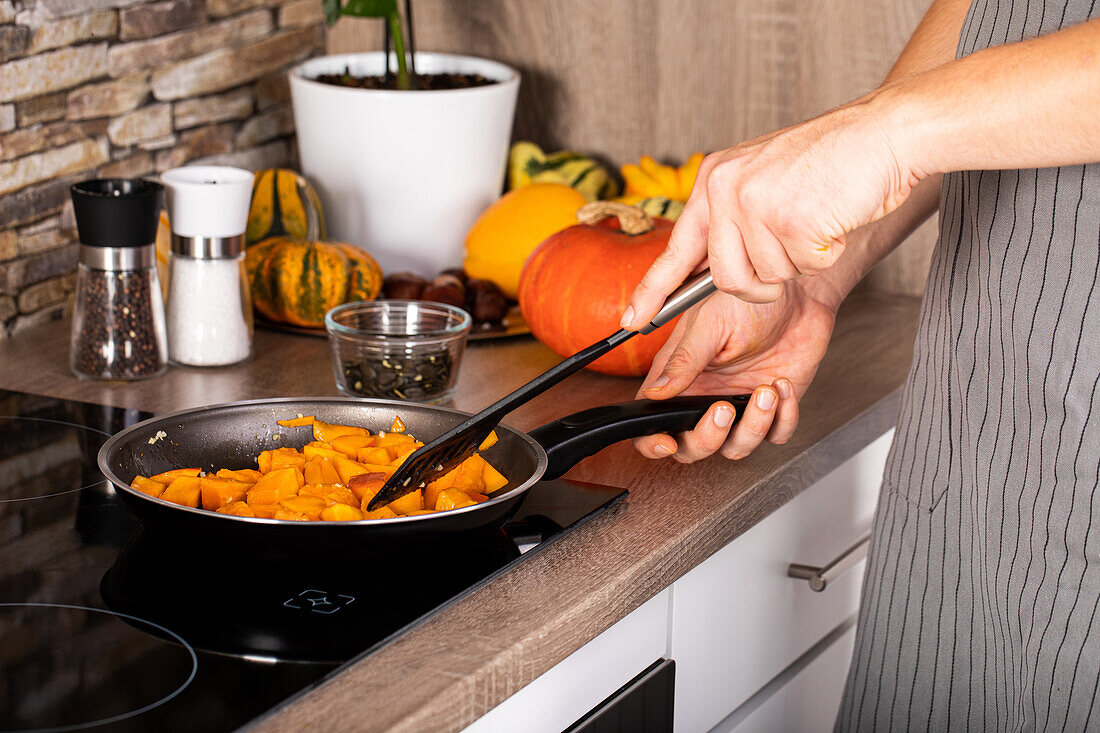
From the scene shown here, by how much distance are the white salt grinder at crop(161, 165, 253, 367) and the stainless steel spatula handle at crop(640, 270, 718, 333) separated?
47 centimetres

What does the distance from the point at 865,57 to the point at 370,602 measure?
38.8 inches

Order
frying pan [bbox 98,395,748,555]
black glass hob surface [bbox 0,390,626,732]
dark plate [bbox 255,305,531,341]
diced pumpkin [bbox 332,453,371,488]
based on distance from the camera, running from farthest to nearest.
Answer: dark plate [bbox 255,305,531,341]
diced pumpkin [bbox 332,453,371,488]
frying pan [bbox 98,395,748,555]
black glass hob surface [bbox 0,390,626,732]

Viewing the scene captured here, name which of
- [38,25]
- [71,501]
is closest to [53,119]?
[38,25]

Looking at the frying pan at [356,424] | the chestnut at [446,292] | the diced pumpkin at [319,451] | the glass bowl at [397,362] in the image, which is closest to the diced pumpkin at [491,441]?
the frying pan at [356,424]

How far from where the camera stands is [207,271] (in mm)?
1119

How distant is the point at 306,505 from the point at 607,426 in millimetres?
243

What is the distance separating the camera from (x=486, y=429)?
0.79 m

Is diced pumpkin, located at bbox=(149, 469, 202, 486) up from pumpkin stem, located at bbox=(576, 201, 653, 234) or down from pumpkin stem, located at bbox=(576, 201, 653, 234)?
down

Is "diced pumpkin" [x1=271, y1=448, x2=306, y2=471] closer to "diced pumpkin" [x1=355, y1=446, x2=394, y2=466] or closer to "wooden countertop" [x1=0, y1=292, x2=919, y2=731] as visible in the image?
"diced pumpkin" [x1=355, y1=446, x2=394, y2=466]

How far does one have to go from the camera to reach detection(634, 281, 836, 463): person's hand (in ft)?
2.96

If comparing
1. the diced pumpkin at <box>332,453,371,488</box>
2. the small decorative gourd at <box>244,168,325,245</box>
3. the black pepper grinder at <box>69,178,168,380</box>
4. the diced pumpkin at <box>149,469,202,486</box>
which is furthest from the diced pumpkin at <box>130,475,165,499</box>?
the small decorative gourd at <box>244,168,325,245</box>

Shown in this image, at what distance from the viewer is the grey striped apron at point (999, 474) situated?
2.57 feet

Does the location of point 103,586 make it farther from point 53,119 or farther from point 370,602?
point 53,119

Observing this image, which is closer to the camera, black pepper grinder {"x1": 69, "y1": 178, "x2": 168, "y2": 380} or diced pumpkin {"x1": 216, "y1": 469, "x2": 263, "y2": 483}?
diced pumpkin {"x1": 216, "y1": 469, "x2": 263, "y2": 483}
